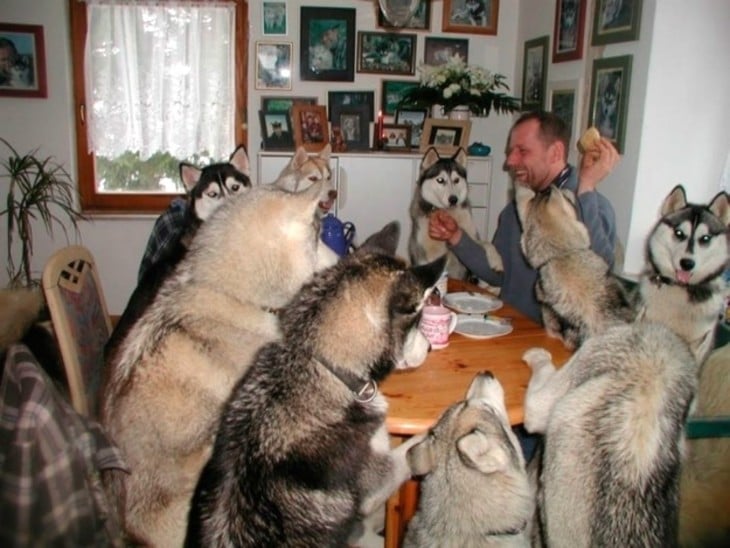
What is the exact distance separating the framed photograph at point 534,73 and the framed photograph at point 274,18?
2212 mm

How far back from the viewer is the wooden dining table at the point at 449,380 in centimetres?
164

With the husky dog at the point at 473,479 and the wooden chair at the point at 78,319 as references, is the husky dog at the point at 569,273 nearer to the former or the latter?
the husky dog at the point at 473,479

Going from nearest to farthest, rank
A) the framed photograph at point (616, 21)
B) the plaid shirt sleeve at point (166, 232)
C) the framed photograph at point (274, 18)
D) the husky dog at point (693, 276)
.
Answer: the husky dog at point (693, 276), the plaid shirt sleeve at point (166, 232), the framed photograph at point (616, 21), the framed photograph at point (274, 18)

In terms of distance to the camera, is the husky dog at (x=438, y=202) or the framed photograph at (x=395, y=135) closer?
the husky dog at (x=438, y=202)

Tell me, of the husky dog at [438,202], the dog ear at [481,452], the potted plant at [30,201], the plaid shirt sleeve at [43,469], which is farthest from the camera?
the potted plant at [30,201]

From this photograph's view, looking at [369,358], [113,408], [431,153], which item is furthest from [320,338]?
[431,153]

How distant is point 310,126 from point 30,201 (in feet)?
7.81

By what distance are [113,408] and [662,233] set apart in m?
2.07

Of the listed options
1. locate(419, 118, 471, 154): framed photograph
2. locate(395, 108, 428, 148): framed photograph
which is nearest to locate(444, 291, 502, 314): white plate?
locate(419, 118, 471, 154): framed photograph

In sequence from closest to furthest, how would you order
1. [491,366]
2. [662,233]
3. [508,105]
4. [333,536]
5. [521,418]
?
[333,536] < [521,418] < [491,366] < [662,233] < [508,105]

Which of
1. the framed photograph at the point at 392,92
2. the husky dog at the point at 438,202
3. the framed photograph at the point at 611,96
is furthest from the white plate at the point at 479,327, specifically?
the framed photograph at the point at 392,92

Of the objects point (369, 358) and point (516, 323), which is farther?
point (516, 323)

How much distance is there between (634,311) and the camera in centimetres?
197

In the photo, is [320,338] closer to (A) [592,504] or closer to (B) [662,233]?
(A) [592,504]
